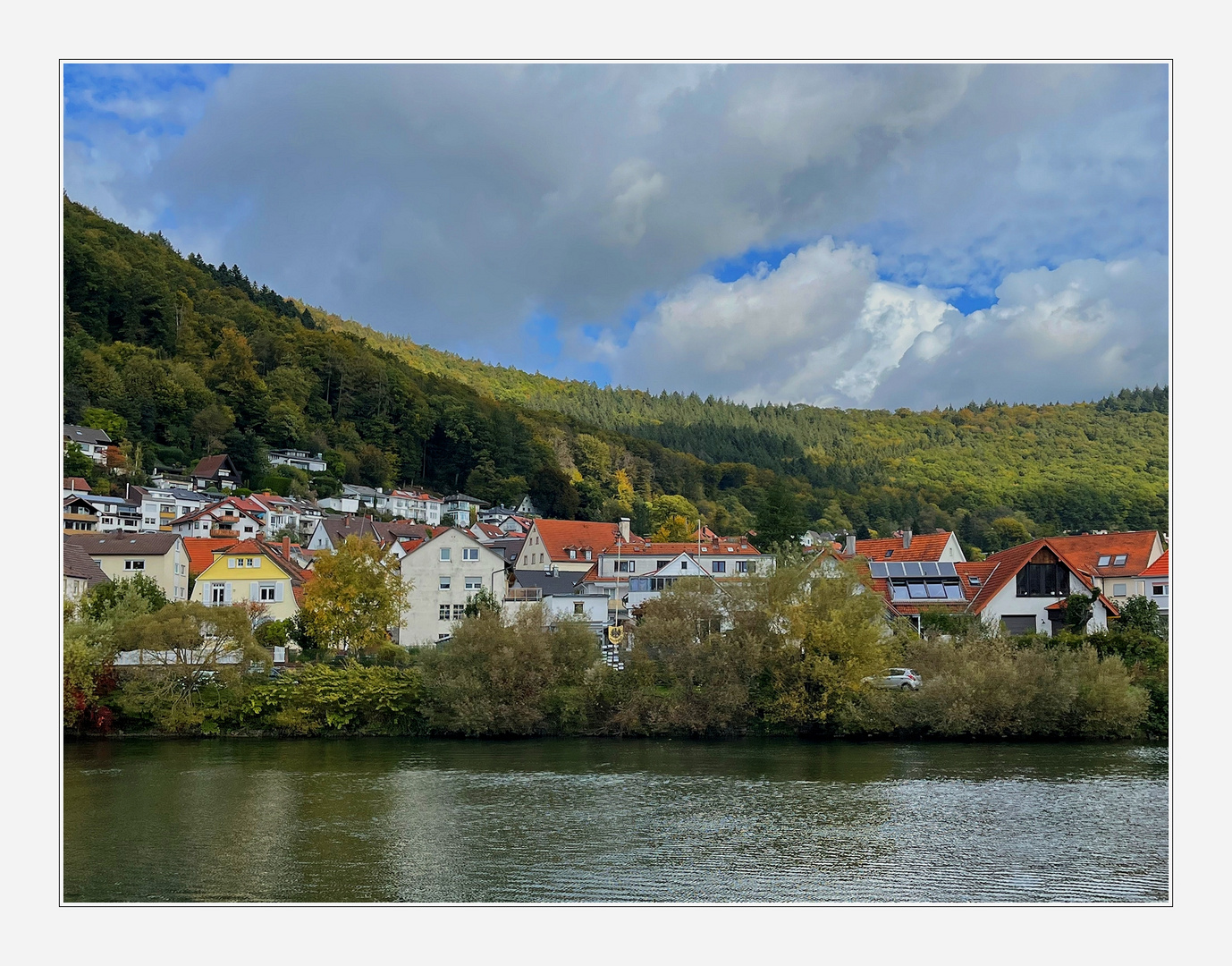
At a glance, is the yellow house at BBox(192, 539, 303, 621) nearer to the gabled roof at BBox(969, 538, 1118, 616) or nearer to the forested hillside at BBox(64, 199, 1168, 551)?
the forested hillside at BBox(64, 199, 1168, 551)

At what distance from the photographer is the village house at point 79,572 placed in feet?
83.4

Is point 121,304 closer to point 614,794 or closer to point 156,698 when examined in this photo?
point 156,698

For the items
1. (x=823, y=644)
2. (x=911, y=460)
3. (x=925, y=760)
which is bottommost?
(x=925, y=760)

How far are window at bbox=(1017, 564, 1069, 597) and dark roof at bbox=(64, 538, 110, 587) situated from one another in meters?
28.1

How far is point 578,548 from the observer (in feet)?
151

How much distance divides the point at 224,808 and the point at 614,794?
681cm

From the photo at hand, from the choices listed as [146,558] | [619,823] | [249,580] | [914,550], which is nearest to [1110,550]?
[914,550]

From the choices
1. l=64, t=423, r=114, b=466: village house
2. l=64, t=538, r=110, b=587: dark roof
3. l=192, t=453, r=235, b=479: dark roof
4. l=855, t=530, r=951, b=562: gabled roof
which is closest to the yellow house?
l=64, t=538, r=110, b=587: dark roof

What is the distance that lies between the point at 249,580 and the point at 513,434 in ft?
149

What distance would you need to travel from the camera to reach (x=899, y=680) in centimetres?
2431

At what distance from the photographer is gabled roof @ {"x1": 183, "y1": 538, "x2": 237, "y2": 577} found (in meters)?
32.7

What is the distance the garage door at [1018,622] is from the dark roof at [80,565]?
2755 centimetres

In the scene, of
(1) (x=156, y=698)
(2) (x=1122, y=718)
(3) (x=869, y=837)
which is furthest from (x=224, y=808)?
(2) (x=1122, y=718)

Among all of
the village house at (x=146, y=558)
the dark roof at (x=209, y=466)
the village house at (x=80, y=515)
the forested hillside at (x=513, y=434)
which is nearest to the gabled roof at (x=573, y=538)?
the forested hillside at (x=513, y=434)
